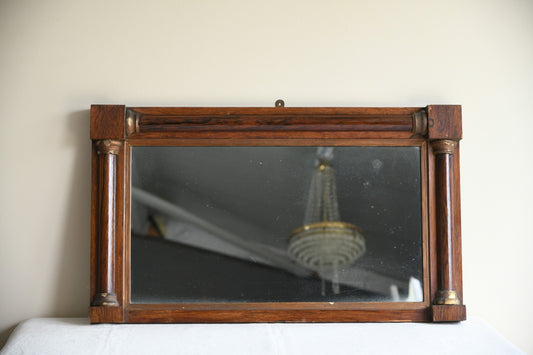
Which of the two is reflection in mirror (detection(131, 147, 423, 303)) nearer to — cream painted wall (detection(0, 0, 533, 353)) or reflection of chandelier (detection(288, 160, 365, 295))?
reflection of chandelier (detection(288, 160, 365, 295))

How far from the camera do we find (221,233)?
162cm

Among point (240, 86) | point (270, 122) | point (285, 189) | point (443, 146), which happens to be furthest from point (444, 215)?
point (240, 86)

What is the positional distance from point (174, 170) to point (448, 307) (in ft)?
2.78

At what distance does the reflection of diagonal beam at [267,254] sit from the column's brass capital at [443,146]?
0.38m

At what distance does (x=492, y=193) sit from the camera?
170cm

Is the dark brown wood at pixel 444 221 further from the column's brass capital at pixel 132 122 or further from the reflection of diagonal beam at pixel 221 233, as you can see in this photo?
the column's brass capital at pixel 132 122

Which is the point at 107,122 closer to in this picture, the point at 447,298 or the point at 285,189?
the point at 285,189

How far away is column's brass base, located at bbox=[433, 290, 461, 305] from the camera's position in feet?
5.20

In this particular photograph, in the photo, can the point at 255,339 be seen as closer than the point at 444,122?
Yes

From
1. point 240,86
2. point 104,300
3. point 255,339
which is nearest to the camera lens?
point 255,339

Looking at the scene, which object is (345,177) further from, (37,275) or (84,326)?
(37,275)

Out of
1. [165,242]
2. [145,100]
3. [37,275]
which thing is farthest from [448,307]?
[37,275]

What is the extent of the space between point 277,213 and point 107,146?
508mm

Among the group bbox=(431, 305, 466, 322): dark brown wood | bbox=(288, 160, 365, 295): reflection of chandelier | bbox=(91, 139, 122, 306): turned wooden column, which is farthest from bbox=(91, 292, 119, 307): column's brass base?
bbox=(431, 305, 466, 322): dark brown wood
